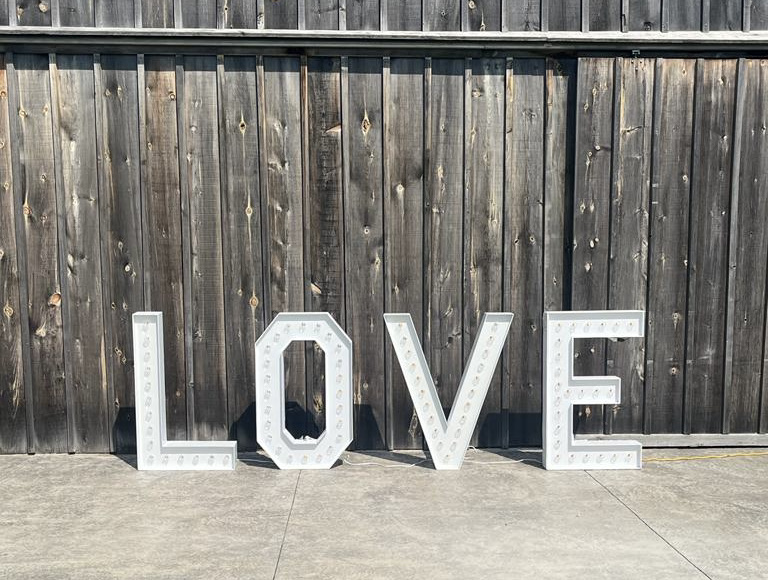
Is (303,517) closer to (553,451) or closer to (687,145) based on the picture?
(553,451)

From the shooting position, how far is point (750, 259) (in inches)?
200

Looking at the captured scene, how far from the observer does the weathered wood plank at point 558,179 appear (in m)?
4.96

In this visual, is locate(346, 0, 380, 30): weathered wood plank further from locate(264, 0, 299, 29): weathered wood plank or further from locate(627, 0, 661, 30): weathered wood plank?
locate(627, 0, 661, 30): weathered wood plank

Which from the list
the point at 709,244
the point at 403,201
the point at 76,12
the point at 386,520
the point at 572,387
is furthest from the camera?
the point at 709,244

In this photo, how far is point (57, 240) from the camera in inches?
193

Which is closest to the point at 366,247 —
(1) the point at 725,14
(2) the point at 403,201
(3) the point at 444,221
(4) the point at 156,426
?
(2) the point at 403,201

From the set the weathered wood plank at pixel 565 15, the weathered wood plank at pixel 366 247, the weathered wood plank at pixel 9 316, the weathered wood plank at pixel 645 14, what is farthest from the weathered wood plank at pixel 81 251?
the weathered wood plank at pixel 645 14

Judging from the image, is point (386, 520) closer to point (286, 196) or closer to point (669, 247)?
point (286, 196)

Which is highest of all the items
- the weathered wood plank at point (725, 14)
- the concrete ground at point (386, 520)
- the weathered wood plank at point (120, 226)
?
the weathered wood plank at point (725, 14)

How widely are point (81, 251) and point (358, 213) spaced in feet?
6.00

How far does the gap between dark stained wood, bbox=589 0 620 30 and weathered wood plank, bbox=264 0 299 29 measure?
1.92m

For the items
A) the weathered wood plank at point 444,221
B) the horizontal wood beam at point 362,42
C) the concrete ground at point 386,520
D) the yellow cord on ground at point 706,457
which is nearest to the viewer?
the concrete ground at point 386,520

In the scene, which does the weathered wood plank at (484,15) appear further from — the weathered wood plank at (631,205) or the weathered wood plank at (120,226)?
the weathered wood plank at (120,226)

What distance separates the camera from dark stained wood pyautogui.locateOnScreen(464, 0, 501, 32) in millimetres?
4832
